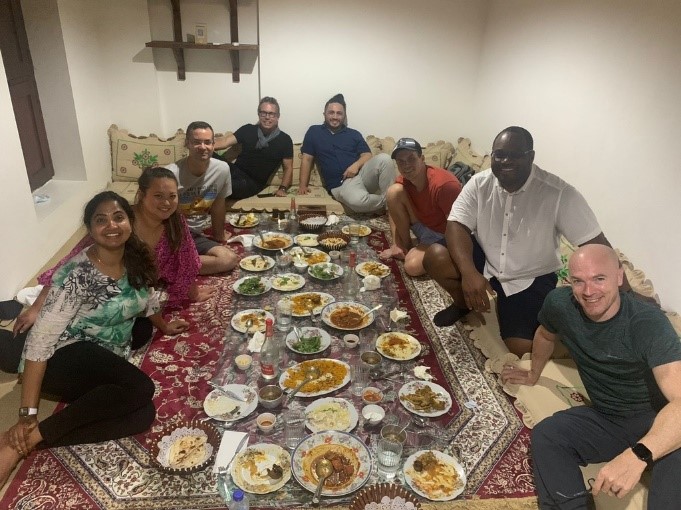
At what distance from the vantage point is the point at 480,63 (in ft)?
17.7

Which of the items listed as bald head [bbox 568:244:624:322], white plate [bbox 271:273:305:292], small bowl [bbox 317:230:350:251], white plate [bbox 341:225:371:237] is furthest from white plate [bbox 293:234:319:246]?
bald head [bbox 568:244:624:322]

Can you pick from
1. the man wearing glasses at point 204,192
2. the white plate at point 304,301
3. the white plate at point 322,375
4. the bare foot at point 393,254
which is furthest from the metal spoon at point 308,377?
the bare foot at point 393,254

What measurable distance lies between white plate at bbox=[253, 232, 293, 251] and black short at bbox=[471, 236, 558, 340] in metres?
1.75

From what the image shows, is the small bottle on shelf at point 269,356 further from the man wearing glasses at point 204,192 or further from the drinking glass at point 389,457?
the man wearing glasses at point 204,192

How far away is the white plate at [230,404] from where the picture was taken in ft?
7.26

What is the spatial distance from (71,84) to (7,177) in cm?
148

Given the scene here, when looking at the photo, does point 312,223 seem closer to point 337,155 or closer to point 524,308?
point 337,155

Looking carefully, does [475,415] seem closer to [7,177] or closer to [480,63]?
[7,177]

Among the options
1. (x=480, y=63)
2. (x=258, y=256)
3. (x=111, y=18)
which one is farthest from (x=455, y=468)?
(x=111, y=18)

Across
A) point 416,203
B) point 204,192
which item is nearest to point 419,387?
point 416,203

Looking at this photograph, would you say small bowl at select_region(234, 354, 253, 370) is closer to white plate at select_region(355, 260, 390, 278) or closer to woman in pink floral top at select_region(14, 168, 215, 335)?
woman in pink floral top at select_region(14, 168, 215, 335)

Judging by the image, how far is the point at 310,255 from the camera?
371cm

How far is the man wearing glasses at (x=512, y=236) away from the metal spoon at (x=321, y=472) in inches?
52.8

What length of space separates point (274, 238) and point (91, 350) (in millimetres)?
1980
